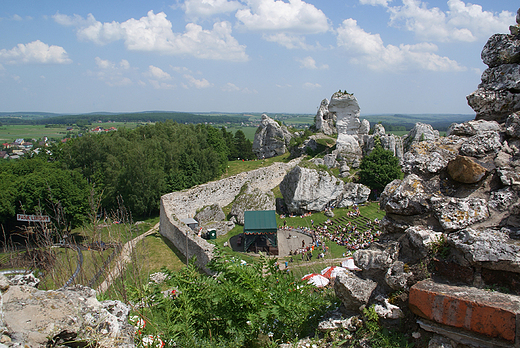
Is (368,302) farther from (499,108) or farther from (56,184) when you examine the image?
(56,184)

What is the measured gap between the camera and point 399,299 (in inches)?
187

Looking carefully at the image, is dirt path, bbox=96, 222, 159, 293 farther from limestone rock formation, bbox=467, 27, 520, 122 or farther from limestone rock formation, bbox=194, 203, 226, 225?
limestone rock formation, bbox=467, 27, 520, 122

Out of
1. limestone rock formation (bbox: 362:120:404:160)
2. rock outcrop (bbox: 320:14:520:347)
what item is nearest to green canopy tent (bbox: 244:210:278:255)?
rock outcrop (bbox: 320:14:520:347)

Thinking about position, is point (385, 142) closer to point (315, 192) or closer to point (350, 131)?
point (350, 131)

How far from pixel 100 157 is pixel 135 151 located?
7.45m

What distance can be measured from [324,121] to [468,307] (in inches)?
2103

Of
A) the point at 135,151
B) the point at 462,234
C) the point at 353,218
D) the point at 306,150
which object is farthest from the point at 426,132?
the point at 462,234

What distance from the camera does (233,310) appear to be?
5137 millimetres

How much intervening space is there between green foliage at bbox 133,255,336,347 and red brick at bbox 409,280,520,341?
1.85 meters

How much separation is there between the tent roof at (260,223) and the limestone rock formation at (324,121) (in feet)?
113

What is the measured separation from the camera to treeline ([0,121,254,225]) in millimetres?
22922

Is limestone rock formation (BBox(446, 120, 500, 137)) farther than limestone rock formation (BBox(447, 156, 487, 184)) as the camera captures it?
Yes

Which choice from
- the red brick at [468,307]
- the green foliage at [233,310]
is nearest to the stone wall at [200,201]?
the green foliage at [233,310]

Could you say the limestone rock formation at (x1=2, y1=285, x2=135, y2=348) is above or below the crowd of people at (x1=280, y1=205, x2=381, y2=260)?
above
